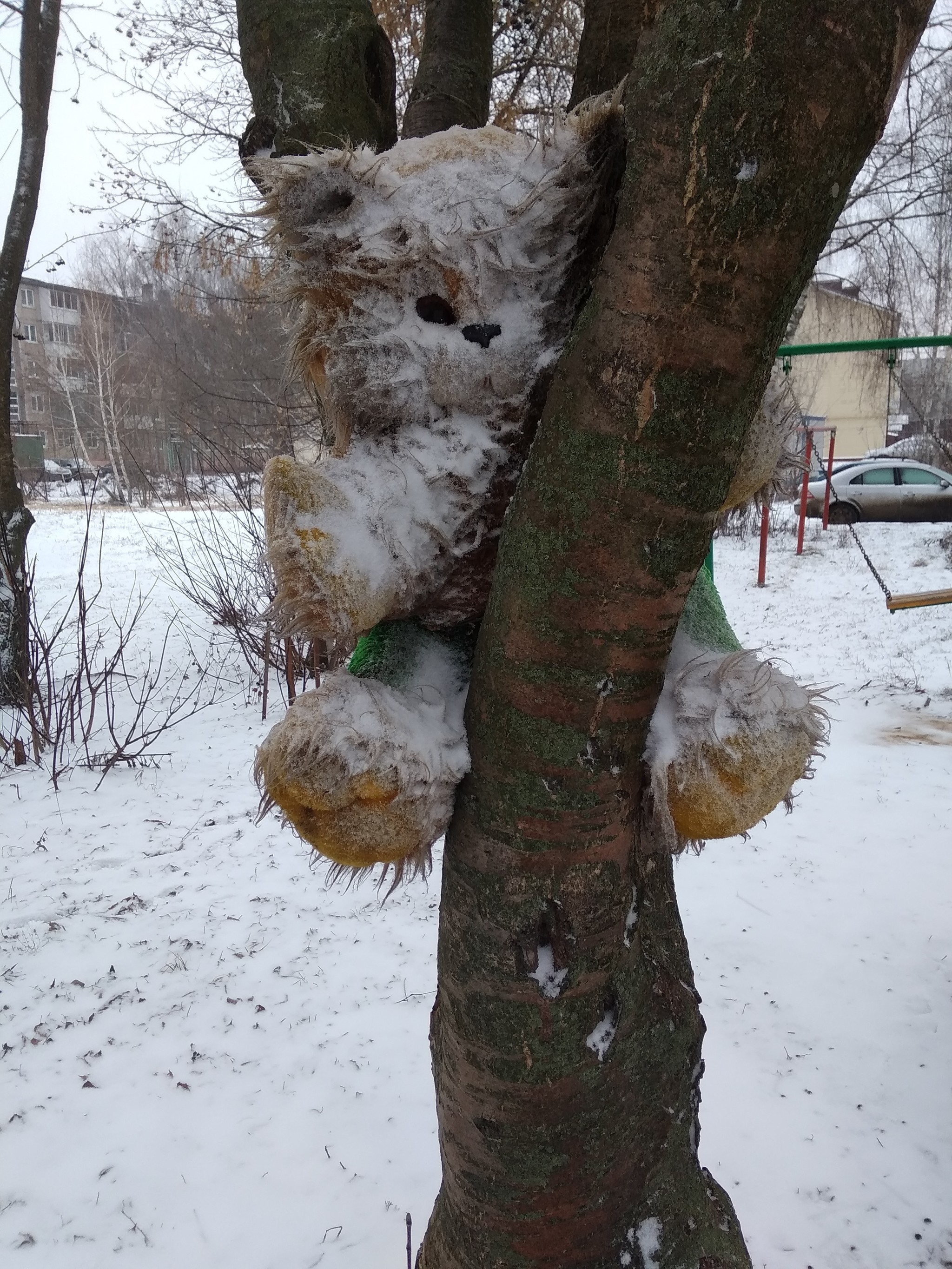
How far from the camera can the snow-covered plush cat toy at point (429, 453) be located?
721mm

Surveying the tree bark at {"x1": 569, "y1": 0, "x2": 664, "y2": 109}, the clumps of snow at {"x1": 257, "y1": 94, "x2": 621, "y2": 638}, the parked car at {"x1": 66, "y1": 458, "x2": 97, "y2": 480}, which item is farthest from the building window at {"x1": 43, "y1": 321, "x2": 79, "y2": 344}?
the clumps of snow at {"x1": 257, "y1": 94, "x2": 621, "y2": 638}

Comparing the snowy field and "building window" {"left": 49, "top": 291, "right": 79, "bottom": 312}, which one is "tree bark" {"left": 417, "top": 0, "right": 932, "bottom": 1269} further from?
"building window" {"left": 49, "top": 291, "right": 79, "bottom": 312}

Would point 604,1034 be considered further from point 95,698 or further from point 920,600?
point 95,698

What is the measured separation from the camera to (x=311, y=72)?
108 centimetres

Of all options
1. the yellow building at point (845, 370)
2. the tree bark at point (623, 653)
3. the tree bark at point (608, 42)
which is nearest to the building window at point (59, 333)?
the yellow building at point (845, 370)

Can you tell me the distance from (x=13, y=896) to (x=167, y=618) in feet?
15.1

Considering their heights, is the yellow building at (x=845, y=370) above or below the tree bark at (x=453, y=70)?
above

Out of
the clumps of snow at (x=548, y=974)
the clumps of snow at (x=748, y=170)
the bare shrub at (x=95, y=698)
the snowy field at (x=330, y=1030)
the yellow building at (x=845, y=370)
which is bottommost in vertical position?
the snowy field at (x=330, y=1030)

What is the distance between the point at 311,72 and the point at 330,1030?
2.46 metres

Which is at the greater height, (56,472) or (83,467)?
(83,467)

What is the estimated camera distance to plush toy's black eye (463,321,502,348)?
78 centimetres

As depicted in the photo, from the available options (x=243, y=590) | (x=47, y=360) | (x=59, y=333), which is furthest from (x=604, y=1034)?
(x=59, y=333)

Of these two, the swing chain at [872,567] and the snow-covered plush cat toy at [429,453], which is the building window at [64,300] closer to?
the swing chain at [872,567]

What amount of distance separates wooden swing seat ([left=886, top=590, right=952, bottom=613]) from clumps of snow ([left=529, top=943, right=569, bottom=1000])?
350 cm
